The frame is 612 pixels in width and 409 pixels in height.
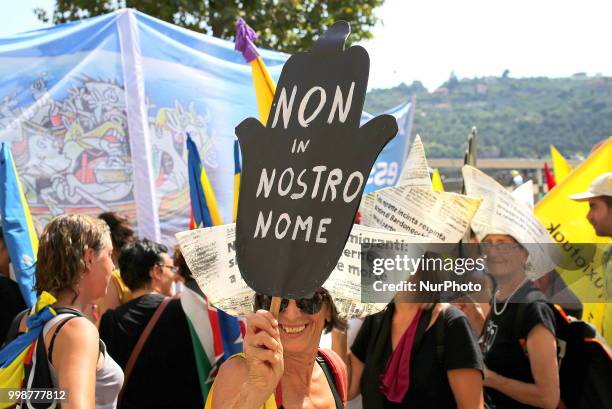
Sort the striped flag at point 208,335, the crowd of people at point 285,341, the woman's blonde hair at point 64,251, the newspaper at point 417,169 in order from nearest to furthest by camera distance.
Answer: the crowd of people at point 285,341, the woman's blonde hair at point 64,251, the newspaper at point 417,169, the striped flag at point 208,335

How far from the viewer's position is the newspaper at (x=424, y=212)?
A: 3096 mm

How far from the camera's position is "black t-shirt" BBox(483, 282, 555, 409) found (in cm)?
384

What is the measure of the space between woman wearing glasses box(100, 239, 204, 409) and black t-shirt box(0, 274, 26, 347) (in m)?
0.46

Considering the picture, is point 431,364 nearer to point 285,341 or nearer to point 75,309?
point 285,341

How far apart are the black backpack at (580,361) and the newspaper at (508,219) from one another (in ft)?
0.98

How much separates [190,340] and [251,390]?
2.26 metres

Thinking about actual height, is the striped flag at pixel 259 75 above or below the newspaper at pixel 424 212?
above

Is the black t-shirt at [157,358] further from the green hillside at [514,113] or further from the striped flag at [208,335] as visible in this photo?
the green hillside at [514,113]

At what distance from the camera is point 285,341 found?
2539 millimetres

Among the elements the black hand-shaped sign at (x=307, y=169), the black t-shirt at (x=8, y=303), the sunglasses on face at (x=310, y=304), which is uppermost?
the black hand-shaped sign at (x=307, y=169)

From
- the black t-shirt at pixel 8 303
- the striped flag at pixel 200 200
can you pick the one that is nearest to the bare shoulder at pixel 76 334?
the black t-shirt at pixel 8 303

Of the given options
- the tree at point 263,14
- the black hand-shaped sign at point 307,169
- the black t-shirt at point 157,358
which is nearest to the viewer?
the black hand-shaped sign at point 307,169

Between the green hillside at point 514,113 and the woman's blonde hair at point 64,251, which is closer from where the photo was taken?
the woman's blonde hair at point 64,251

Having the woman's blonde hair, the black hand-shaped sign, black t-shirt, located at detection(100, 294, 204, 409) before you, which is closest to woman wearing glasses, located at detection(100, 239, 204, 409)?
black t-shirt, located at detection(100, 294, 204, 409)
